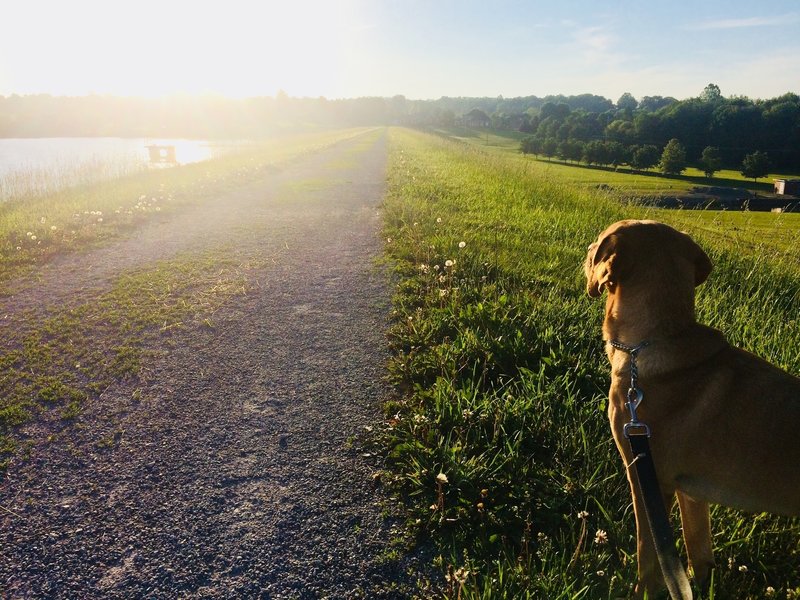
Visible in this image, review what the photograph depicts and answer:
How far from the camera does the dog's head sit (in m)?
2.56

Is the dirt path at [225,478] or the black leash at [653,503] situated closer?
the black leash at [653,503]

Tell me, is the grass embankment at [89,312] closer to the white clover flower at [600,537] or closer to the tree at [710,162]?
→ the white clover flower at [600,537]

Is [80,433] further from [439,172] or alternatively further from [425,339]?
[439,172]

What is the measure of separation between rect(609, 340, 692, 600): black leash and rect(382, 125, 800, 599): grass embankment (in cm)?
43

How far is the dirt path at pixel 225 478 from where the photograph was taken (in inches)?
94.2

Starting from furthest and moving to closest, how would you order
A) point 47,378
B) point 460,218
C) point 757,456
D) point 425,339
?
point 460,218
point 425,339
point 47,378
point 757,456

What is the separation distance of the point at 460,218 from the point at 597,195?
17.2 feet

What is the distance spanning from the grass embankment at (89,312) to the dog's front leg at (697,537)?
3.91 m

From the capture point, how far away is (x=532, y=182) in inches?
562

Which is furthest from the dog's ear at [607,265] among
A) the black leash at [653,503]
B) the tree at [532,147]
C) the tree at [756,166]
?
the tree at [532,147]

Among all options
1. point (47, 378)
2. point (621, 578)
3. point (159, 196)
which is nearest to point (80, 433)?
point (47, 378)

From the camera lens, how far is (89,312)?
5516 mm

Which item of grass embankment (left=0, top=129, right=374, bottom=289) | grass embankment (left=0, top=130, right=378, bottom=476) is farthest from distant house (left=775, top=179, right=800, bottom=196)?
grass embankment (left=0, top=130, right=378, bottom=476)

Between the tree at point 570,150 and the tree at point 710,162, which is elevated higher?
the tree at point 570,150
